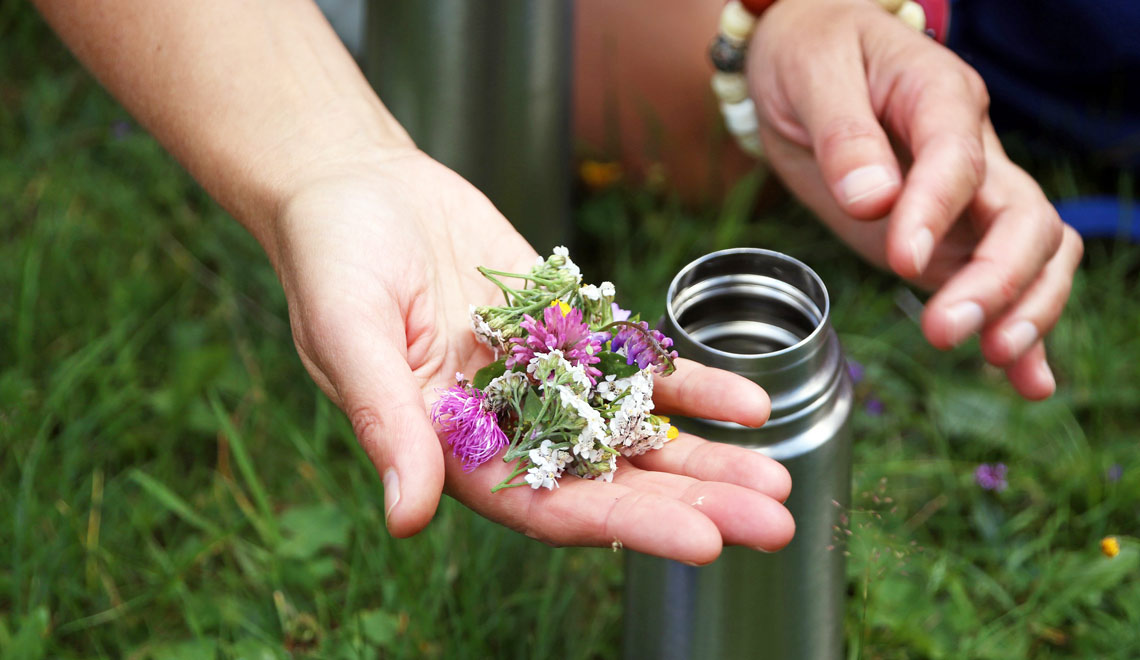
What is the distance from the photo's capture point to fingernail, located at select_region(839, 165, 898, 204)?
2.01 meters

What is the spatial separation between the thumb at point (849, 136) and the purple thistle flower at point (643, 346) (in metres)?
0.58

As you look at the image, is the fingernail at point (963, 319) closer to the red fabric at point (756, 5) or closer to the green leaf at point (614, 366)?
the green leaf at point (614, 366)

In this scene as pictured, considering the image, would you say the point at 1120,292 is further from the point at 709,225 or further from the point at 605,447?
the point at 605,447


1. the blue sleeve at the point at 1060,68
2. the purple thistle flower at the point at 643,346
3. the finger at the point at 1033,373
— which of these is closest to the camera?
the purple thistle flower at the point at 643,346

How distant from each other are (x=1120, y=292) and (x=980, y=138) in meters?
1.22

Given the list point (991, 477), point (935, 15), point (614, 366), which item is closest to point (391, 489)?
point (614, 366)

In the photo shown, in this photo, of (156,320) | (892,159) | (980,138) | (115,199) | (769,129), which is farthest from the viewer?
(115,199)

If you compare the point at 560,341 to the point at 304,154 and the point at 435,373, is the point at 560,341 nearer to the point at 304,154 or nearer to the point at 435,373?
the point at 435,373

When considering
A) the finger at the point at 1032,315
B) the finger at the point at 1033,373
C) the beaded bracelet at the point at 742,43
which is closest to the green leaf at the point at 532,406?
the finger at the point at 1032,315

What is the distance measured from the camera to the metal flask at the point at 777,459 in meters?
1.72

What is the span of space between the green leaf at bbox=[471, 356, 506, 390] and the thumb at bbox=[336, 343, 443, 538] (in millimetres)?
169

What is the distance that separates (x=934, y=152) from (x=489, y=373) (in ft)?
3.36

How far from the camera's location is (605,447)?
63.7 inches

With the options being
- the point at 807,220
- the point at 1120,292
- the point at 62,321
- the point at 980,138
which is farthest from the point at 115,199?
the point at 1120,292
